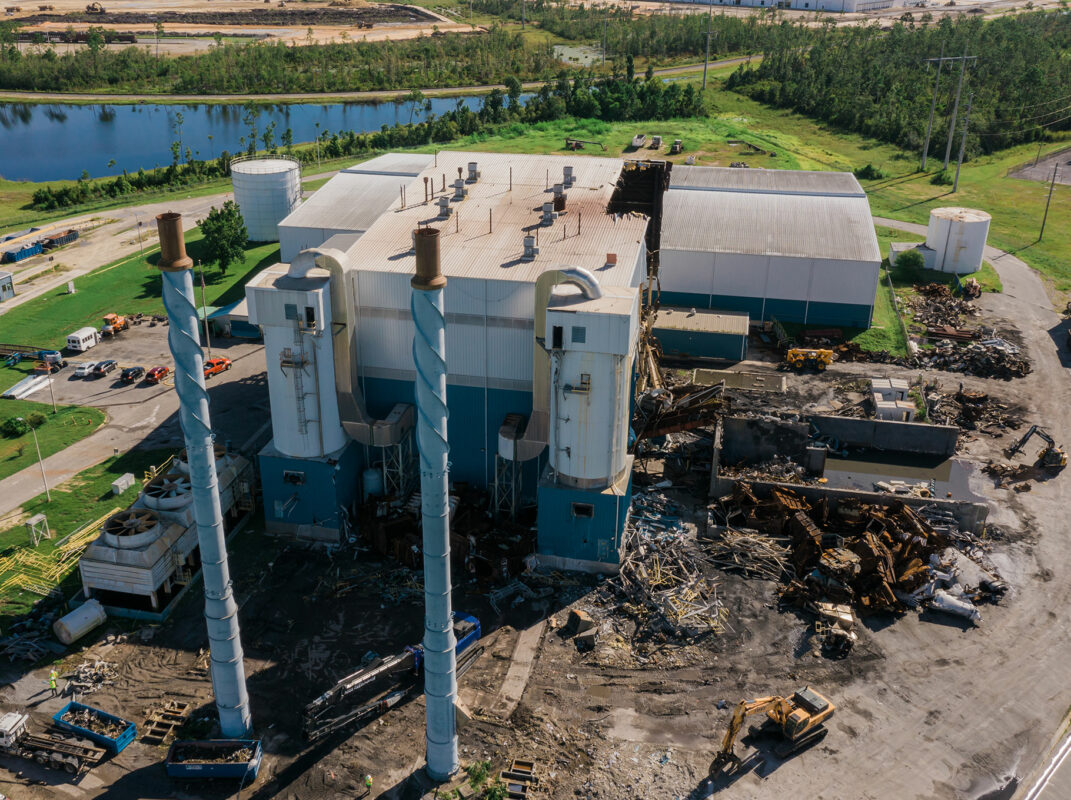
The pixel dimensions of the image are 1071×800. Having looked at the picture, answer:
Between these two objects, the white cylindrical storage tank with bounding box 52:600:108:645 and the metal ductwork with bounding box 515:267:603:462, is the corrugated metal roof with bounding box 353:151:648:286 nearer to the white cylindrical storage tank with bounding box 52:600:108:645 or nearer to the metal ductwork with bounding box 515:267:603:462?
the metal ductwork with bounding box 515:267:603:462

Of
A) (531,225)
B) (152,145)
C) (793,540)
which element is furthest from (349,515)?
(152,145)

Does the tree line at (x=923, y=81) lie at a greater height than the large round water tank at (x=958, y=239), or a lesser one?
greater

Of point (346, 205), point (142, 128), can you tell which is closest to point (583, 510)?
point (346, 205)

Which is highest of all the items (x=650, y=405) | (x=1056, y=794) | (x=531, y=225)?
(x=531, y=225)

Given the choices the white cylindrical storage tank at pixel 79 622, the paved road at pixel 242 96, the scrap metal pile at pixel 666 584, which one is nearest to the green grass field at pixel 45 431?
the white cylindrical storage tank at pixel 79 622

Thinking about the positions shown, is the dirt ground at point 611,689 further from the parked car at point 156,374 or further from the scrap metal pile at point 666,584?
the parked car at point 156,374

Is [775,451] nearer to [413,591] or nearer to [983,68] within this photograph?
[413,591]
